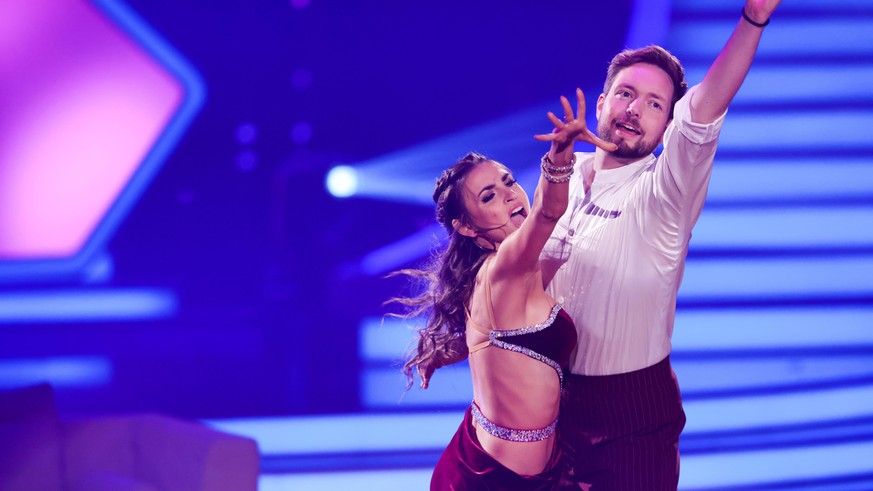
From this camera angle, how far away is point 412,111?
4.01m

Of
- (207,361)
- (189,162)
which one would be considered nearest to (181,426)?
(207,361)

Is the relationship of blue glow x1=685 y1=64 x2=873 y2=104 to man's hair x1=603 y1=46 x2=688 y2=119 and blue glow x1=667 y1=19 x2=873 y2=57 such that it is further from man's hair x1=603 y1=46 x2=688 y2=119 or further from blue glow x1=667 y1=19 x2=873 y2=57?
man's hair x1=603 y1=46 x2=688 y2=119

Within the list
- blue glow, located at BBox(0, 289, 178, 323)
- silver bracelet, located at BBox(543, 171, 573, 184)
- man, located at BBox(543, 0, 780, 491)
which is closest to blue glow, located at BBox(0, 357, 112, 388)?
blue glow, located at BBox(0, 289, 178, 323)

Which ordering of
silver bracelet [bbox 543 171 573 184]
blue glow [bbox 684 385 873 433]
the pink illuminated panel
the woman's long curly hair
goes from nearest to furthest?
silver bracelet [bbox 543 171 573 184] < the woman's long curly hair < the pink illuminated panel < blue glow [bbox 684 385 873 433]

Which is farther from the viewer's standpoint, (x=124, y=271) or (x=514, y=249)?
(x=124, y=271)

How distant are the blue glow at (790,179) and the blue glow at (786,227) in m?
0.06

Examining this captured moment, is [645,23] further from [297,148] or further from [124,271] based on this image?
[124,271]

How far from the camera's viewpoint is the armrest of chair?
3.25 m

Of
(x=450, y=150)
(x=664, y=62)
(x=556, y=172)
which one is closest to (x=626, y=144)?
(x=664, y=62)

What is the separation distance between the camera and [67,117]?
157 inches

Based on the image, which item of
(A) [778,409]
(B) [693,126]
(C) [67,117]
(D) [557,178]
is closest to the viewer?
(D) [557,178]

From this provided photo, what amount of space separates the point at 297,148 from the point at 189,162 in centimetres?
49

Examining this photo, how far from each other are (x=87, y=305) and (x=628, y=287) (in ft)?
9.02

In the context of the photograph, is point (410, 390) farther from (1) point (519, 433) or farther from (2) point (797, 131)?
(2) point (797, 131)
